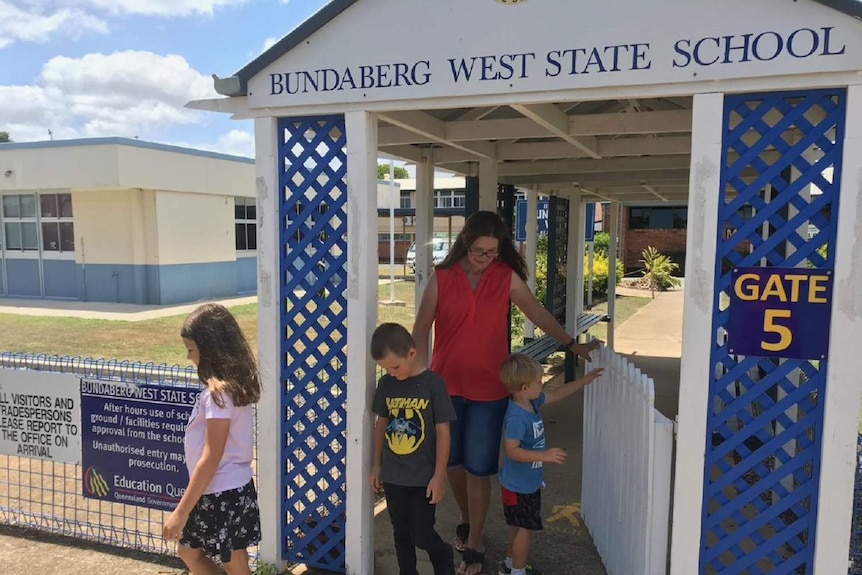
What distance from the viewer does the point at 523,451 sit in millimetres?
2961

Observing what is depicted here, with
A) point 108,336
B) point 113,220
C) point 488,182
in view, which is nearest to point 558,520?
point 488,182

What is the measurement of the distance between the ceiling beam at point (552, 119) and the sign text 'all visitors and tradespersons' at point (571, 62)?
23 centimetres

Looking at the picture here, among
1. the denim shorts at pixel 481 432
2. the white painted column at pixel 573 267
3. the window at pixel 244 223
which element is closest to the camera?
the denim shorts at pixel 481 432

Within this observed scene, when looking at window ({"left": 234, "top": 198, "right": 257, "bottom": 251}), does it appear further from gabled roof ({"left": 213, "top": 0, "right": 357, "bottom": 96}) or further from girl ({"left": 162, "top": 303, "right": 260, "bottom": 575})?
girl ({"left": 162, "top": 303, "right": 260, "bottom": 575})

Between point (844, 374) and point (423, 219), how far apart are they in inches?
139

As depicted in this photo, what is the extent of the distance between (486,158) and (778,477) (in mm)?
3366

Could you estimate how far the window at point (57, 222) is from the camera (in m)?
15.7

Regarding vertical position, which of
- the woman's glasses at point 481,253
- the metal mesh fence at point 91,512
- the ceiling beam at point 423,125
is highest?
the ceiling beam at point 423,125

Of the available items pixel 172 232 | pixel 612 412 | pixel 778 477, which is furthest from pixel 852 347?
pixel 172 232

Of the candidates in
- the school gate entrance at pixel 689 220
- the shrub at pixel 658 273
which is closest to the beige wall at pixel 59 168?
the school gate entrance at pixel 689 220

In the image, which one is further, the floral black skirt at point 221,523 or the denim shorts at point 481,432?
the denim shorts at point 481,432

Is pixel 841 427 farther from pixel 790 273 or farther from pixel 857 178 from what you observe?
pixel 857 178

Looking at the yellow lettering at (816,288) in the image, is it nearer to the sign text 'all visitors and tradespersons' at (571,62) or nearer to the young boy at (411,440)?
the sign text 'all visitors and tradespersons' at (571,62)

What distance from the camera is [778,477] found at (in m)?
2.65
